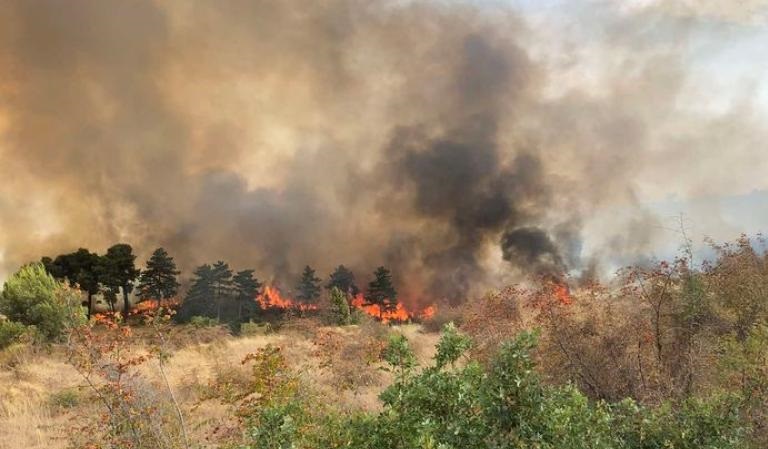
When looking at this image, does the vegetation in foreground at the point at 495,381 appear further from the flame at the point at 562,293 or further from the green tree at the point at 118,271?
the green tree at the point at 118,271

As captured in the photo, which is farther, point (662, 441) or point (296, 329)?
point (296, 329)

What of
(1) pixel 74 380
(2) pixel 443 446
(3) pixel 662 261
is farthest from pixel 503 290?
(1) pixel 74 380

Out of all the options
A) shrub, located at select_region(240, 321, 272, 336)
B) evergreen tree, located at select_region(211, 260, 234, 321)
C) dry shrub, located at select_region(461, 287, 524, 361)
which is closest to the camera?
dry shrub, located at select_region(461, 287, 524, 361)

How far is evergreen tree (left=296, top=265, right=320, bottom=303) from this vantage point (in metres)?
72.5

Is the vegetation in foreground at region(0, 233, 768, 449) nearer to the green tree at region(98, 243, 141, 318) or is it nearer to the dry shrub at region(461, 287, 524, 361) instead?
the dry shrub at region(461, 287, 524, 361)

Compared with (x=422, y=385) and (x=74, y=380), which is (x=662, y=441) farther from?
(x=74, y=380)

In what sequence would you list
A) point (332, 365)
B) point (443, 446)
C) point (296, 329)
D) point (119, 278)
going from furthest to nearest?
point (119, 278)
point (296, 329)
point (332, 365)
point (443, 446)

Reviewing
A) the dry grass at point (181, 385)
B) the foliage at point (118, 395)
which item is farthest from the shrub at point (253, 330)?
the foliage at point (118, 395)

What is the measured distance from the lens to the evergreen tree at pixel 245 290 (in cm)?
6212

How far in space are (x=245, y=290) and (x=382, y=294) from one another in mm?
17943

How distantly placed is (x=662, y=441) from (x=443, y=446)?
3.83m

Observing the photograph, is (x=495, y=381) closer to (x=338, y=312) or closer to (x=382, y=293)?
(x=338, y=312)

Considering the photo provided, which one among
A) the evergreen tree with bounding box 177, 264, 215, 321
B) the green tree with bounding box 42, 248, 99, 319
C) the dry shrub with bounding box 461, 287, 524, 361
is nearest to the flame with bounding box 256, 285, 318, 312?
the evergreen tree with bounding box 177, 264, 215, 321

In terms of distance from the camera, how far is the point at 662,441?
738 centimetres
